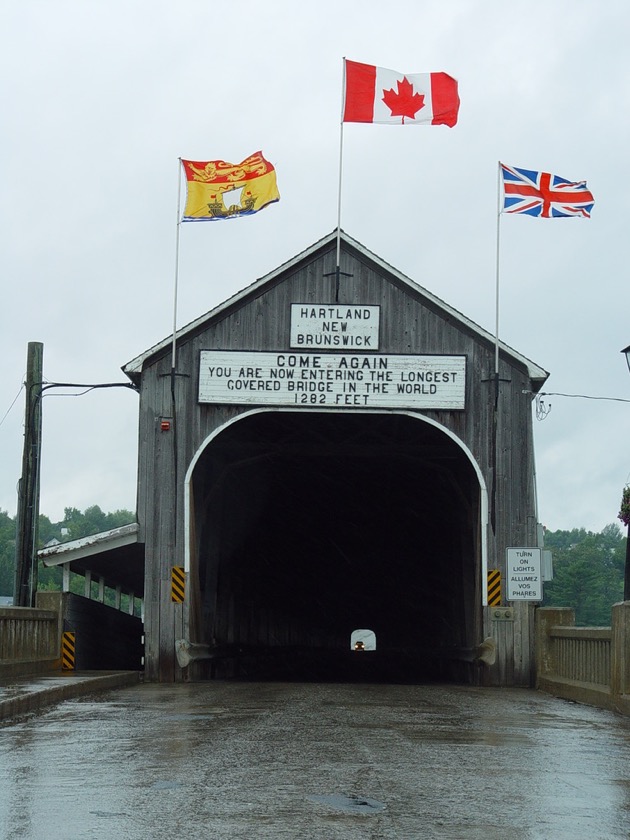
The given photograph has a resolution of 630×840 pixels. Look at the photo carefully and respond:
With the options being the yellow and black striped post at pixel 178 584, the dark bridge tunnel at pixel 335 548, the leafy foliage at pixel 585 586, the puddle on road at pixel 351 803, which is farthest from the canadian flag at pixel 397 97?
the leafy foliage at pixel 585 586

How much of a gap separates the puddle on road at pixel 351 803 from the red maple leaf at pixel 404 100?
→ 17.3 m

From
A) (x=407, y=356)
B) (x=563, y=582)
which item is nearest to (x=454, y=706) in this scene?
(x=407, y=356)

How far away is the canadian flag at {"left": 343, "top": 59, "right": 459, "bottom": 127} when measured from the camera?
22.3 metres

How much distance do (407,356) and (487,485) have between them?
2.71 m

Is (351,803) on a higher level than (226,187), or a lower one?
lower

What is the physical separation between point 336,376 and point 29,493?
20.8 feet

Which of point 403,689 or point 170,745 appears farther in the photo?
point 403,689

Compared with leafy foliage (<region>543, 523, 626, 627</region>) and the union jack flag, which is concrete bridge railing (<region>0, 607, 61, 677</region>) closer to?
the union jack flag

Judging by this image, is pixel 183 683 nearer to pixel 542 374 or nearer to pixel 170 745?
pixel 542 374

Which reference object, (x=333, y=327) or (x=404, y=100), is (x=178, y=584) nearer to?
(x=333, y=327)

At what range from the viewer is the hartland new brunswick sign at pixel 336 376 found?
22531mm

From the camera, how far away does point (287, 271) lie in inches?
900

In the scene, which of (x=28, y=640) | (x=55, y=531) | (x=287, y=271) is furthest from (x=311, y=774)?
(x=55, y=531)

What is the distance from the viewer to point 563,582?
11662cm
